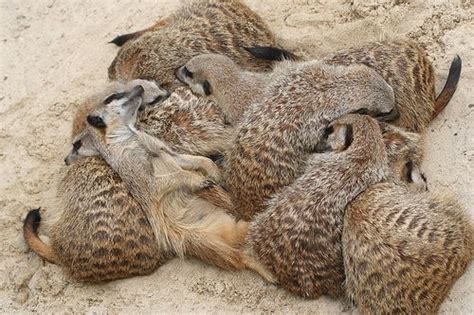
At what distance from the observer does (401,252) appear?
2.75 meters

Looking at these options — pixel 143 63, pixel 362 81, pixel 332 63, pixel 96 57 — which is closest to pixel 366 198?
pixel 362 81

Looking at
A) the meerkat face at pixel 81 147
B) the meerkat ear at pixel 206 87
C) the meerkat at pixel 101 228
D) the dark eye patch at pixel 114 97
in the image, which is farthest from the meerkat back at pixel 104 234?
the meerkat ear at pixel 206 87

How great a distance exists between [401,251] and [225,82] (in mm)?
1194

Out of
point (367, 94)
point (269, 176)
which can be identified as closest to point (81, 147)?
point (269, 176)

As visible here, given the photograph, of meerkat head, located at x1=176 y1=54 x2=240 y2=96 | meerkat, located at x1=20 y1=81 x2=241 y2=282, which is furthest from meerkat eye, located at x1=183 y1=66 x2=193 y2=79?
meerkat, located at x1=20 y1=81 x2=241 y2=282

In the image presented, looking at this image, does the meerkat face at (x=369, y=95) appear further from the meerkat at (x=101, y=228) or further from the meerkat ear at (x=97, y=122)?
the meerkat ear at (x=97, y=122)

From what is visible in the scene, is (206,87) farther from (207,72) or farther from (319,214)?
(319,214)

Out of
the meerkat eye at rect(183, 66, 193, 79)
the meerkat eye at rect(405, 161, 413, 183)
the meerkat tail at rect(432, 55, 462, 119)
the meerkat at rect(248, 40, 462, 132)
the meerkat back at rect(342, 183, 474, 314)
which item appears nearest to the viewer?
the meerkat back at rect(342, 183, 474, 314)

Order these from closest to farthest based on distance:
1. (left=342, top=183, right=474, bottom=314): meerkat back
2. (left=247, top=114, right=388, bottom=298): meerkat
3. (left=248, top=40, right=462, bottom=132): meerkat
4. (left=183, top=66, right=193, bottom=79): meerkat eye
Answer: (left=342, top=183, right=474, bottom=314): meerkat back
(left=247, top=114, right=388, bottom=298): meerkat
(left=248, top=40, right=462, bottom=132): meerkat
(left=183, top=66, right=193, bottom=79): meerkat eye

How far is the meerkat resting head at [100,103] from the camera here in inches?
136

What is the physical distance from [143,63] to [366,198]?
4.77ft

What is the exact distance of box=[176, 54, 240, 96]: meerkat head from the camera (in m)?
3.44

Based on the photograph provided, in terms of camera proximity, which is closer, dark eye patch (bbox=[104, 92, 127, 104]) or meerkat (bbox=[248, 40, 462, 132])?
meerkat (bbox=[248, 40, 462, 132])

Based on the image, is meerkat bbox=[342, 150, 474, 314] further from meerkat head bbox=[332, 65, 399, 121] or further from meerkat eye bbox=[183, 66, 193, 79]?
meerkat eye bbox=[183, 66, 193, 79]
